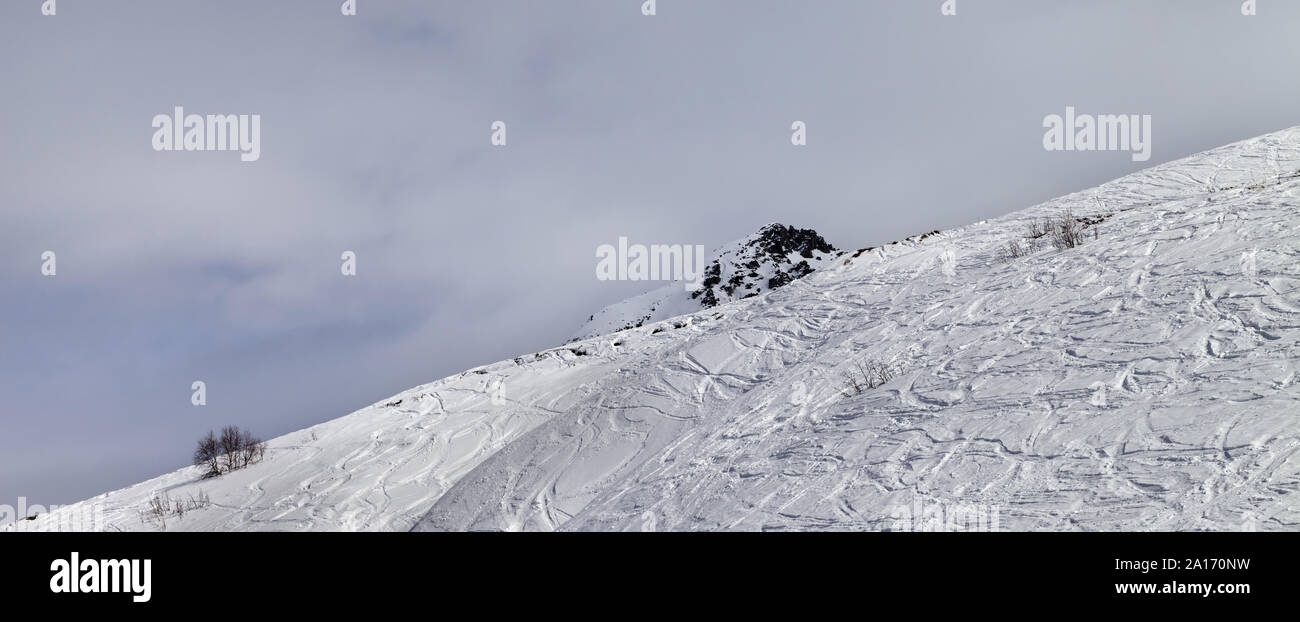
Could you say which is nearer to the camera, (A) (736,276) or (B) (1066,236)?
(B) (1066,236)

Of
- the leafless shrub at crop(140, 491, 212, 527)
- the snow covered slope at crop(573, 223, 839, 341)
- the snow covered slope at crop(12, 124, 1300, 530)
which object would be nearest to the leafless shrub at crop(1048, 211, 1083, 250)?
the snow covered slope at crop(12, 124, 1300, 530)

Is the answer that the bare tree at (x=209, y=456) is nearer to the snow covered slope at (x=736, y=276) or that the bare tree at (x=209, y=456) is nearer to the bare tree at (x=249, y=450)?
the bare tree at (x=249, y=450)

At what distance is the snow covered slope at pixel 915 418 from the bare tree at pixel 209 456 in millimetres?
416

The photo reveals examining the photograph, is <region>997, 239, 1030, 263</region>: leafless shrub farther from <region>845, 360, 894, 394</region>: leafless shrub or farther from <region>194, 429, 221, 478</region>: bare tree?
<region>194, 429, 221, 478</region>: bare tree

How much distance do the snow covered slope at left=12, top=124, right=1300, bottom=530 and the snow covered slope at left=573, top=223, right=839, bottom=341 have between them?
56.0 metres

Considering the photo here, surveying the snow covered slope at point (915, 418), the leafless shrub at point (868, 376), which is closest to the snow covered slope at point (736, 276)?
the snow covered slope at point (915, 418)

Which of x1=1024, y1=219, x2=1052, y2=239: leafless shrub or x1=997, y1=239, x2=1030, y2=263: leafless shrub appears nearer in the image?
x1=997, y1=239, x2=1030, y2=263: leafless shrub

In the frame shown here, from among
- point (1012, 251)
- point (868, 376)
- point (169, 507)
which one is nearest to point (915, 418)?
point (868, 376)

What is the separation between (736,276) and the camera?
258 ft

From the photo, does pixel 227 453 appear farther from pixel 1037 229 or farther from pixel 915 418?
pixel 1037 229

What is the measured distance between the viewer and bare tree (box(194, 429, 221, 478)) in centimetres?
1535

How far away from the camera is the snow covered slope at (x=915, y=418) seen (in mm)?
6078

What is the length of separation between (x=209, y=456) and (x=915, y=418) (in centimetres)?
1540

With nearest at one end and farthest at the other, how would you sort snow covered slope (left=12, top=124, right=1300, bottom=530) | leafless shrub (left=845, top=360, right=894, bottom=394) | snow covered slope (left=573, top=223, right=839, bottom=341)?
snow covered slope (left=12, top=124, right=1300, bottom=530) < leafless shrub (left=845, top=360, right=894, bottom=394) < snow covered slope (left=573, top=223, right=839, bottom=341)
